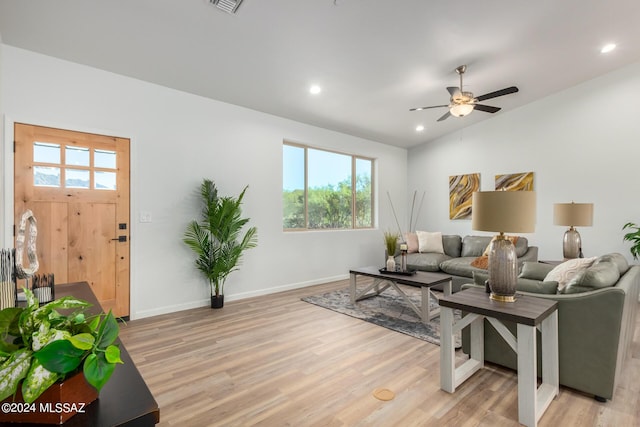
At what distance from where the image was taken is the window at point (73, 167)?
3203 mm

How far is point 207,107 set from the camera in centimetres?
431

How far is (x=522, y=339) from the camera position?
1930 mm

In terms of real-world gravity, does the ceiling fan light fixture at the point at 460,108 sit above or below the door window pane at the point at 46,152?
above

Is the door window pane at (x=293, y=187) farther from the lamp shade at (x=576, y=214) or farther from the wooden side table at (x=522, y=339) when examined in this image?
the lamp shade at (x=576, y=214)

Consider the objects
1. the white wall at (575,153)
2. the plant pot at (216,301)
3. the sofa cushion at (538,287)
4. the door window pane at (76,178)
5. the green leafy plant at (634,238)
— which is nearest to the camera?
the sofa cushion at (538,287)

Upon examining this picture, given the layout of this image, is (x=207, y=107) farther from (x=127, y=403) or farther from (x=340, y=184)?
(x=127, y=403)

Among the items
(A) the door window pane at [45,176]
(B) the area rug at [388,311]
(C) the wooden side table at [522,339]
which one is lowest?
(B) the area rug at [388,311]

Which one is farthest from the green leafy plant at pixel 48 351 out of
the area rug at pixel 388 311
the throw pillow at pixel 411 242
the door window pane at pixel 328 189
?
the throw pillow at pixel 411 242

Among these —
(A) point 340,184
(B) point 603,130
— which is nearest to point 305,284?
(A) point 340,184

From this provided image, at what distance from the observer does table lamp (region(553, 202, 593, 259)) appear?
384cm

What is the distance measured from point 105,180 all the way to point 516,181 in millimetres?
6142

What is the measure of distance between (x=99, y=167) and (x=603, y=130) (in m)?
6.73

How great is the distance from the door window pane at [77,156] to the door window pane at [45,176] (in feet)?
0.48

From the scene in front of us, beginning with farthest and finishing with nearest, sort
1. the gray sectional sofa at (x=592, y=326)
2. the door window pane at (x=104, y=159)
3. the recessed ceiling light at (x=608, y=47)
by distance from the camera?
1. the recessed ceiling light at (x=608, y=47)
2. the door window pane at (x=104, y=159)
3. the gray sectional sofa at (x=592, y=326)
